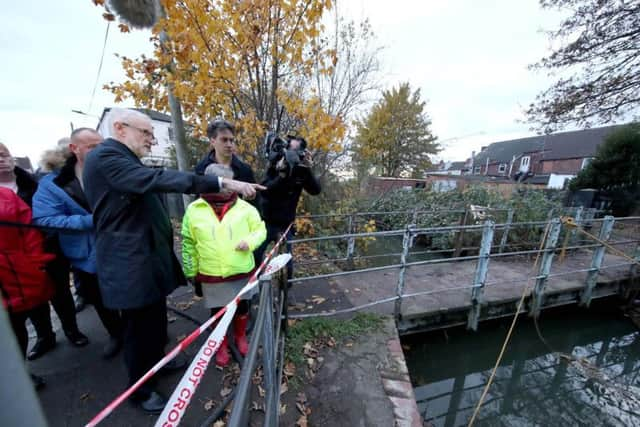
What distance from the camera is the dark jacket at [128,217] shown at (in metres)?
1.60

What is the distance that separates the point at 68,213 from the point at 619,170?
18.9 meters

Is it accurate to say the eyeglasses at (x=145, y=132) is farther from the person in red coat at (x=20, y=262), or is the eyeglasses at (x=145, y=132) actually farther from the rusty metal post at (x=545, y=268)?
the rusty metal post at (x=545, y=268)

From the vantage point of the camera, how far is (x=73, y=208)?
88.3 inches

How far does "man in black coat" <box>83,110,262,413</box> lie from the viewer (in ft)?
5.29

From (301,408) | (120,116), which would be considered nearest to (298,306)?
(301,408)

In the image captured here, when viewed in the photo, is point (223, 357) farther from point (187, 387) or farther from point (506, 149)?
point (506, 149)

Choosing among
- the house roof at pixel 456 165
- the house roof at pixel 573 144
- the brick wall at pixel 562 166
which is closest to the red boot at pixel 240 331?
the brick wall at pixel 562 166

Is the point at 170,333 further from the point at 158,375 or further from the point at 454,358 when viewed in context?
the point at 454,358

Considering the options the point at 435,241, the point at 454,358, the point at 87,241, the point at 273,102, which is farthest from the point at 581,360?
the point at 87,241

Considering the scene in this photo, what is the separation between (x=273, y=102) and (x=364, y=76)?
2378mm

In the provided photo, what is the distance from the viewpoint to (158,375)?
2.34 metres

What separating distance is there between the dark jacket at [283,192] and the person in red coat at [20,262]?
187 cm

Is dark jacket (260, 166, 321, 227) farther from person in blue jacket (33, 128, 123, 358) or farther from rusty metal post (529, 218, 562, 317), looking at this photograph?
rusty metal post (529, 218, 562, 317)

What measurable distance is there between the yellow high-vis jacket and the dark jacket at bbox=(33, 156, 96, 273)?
2.89 feet
